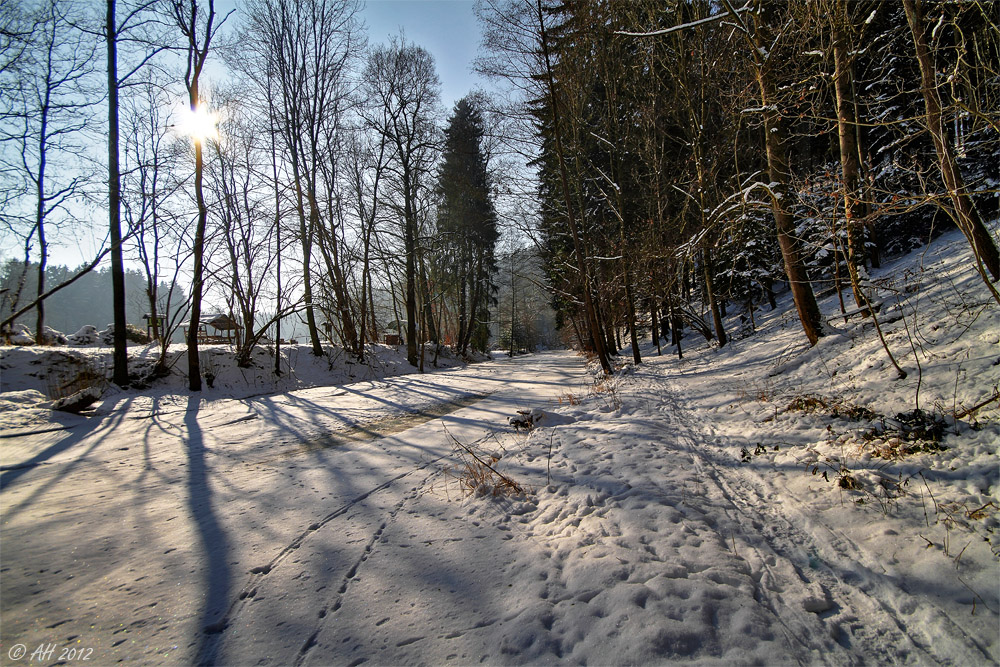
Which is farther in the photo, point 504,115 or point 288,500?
point 504,115

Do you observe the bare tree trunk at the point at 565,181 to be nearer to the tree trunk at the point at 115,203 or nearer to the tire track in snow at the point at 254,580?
the tire track in snow at the point at 254,580

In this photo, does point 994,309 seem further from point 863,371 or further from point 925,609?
point 925,609

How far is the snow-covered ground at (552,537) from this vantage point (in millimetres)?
1835

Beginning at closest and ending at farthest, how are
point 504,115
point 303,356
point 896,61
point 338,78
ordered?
point 896,61 → point 504,115 → point 303,356 → point 338,78

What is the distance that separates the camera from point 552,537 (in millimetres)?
2756

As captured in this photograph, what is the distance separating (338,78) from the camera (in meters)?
16.3

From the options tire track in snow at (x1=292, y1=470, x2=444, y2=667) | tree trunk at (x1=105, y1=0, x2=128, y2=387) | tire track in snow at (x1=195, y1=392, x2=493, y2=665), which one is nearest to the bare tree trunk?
tire track in snow at (x1=195, y1=392, x2=493, y2=665)

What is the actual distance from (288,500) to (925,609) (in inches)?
167

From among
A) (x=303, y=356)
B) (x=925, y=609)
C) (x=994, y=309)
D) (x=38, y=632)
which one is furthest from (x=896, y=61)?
(x=303, y=356)

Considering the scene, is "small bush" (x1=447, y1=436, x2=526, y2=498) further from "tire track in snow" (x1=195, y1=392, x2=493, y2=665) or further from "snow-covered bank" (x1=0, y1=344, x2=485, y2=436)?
"snow-covered bank" (x1=0, y1=344, x2=485, y2=436)

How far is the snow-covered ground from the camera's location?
6.02ft

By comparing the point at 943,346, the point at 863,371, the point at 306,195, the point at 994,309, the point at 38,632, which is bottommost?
the point at 38,632

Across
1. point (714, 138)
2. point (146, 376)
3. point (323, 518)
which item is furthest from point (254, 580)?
point (714, 138)

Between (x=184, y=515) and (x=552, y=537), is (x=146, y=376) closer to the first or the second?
(x=184, y=515)
